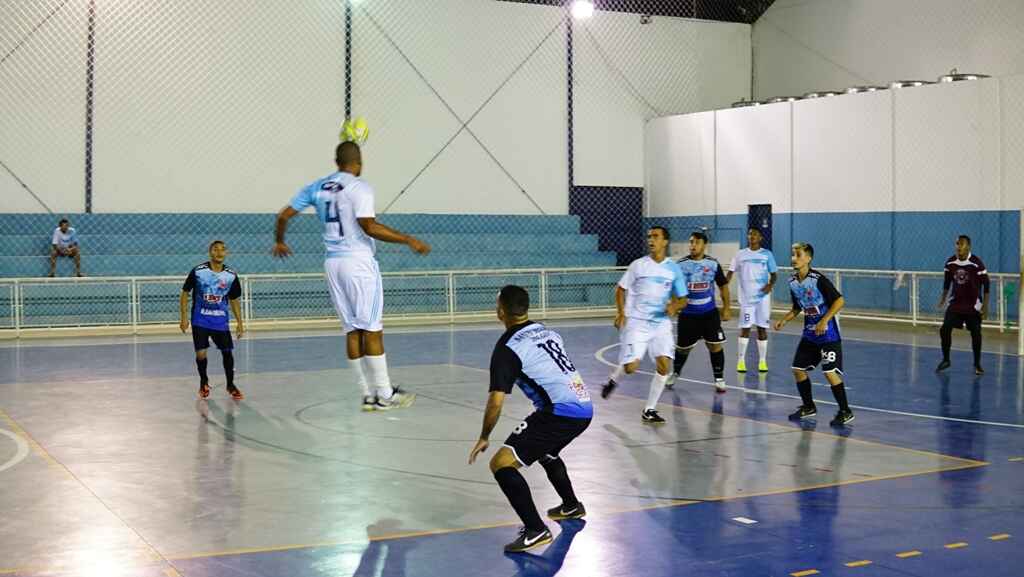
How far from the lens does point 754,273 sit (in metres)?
16.4

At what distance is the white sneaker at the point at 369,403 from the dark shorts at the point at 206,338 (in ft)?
11.7

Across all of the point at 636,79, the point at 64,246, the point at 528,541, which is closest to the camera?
the point at 528,541

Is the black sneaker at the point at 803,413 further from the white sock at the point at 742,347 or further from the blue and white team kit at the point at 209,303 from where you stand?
the blue and white team kit at the point at 209,303

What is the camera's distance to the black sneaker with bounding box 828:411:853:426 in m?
11.8

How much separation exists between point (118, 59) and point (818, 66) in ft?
57.9

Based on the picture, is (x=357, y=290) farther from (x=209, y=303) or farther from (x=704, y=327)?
(x=704, y=327)

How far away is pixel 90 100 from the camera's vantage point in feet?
87.0

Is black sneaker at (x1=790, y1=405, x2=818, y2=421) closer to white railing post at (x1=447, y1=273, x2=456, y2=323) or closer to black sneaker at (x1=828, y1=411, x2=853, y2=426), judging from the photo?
black sneaker at (x1=828, y1=411, x2=853, y2=426)

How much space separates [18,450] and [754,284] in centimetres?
1001

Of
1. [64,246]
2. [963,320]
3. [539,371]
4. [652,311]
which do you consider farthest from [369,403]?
[64,246]

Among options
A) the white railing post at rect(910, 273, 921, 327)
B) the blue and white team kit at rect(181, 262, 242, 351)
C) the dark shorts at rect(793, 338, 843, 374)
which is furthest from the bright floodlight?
the dark shorts at rect(793, 338, 843, 374)

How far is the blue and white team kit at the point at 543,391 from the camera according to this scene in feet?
23.4

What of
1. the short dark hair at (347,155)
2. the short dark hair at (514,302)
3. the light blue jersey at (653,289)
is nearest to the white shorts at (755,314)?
the light blue jersey at (653,289)

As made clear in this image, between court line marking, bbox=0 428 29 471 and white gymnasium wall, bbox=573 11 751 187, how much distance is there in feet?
74.1
